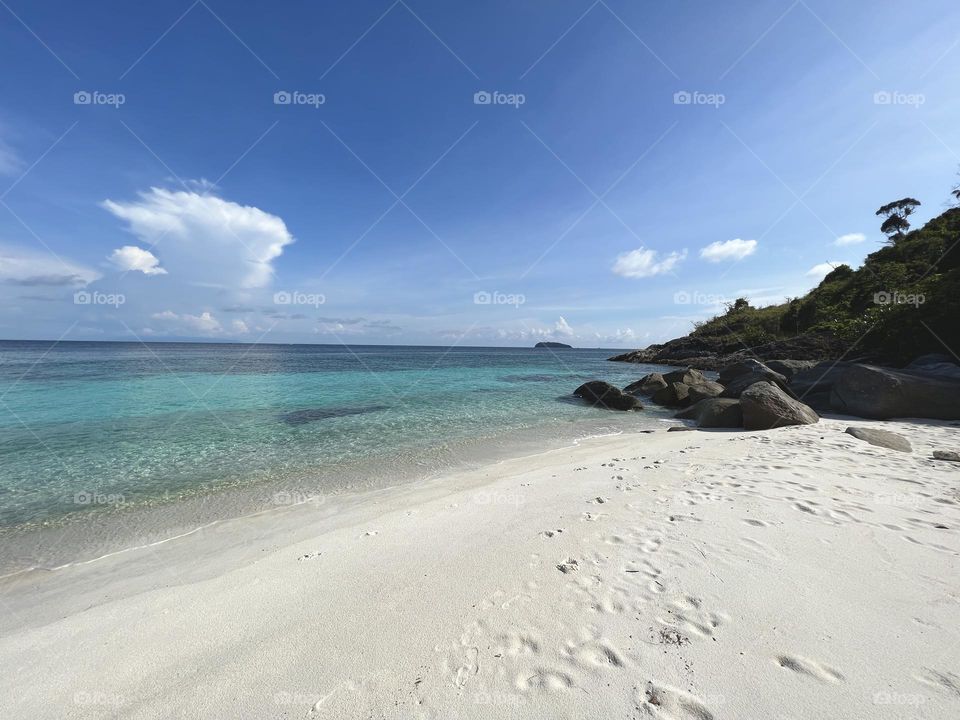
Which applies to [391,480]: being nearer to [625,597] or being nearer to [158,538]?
[158,538]

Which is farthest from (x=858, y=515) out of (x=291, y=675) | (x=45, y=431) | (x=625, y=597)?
(x=45, y=431)

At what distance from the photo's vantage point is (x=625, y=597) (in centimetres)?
355

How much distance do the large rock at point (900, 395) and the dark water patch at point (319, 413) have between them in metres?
18.6

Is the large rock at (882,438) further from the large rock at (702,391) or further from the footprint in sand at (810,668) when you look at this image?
the large rock at (702,391)

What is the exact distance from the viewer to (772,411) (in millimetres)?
12250

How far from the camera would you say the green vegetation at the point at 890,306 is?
17.4 m

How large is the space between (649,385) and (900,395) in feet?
39.1

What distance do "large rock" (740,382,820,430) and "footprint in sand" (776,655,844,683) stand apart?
464 inches

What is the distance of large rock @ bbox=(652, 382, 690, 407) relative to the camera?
19922 millimetres

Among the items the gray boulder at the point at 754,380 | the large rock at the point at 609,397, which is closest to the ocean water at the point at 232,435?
the large rock at the point at 609,397

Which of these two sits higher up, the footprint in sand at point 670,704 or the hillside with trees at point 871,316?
the hillside with trees at point 871,316

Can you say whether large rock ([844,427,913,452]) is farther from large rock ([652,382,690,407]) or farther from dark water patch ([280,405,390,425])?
dark water patch ([280,405,390,425])

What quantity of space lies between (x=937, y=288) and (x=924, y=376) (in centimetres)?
1115

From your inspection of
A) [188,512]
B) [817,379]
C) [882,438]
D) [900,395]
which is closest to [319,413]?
[188,512]
